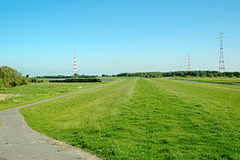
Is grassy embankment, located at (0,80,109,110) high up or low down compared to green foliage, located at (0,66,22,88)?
down

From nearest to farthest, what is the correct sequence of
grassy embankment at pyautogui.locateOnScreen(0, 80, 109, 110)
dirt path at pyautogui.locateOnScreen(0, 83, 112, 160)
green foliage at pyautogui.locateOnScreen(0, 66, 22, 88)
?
dirt path at pyautogui.locateOnScreen(0, 83, 112, 160) < grassy embankment at pyautogui.locateOnScreen(0, 80, 109, 110) < green foliage at pyautogui.locateOnScreen(0, 66, 22, 88)

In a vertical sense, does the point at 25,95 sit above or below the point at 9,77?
below

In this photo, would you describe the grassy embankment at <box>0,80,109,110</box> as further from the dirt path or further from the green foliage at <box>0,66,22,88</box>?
the green foliage at <box>0,66,22,88</box>

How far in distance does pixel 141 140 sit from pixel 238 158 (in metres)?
4.09

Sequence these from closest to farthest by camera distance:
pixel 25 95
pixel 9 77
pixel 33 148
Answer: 1. pixel 33 148
2. pixel 25 95
3. pixel 9 77

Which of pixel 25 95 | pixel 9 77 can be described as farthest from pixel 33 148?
pixel 9 77

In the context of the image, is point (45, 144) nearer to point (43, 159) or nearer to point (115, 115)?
point (43, 159)

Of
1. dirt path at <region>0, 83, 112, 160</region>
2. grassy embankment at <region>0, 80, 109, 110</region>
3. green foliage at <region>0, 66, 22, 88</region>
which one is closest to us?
dirt path at <region>0, 83, 112, 160</region>

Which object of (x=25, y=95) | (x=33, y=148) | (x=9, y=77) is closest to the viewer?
(x=33, y=148)

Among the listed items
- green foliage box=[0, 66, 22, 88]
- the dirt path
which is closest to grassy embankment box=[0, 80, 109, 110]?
the dirt path

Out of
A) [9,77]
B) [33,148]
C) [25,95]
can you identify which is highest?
[9,77]

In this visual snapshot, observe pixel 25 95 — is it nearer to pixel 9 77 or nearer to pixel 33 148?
pixel 33 148

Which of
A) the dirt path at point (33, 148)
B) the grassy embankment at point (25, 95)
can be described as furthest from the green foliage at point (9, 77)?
the dirt path at point (33, 148)

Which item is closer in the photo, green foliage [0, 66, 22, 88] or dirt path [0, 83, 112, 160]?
dirt path [0, 83, 112, 160]
